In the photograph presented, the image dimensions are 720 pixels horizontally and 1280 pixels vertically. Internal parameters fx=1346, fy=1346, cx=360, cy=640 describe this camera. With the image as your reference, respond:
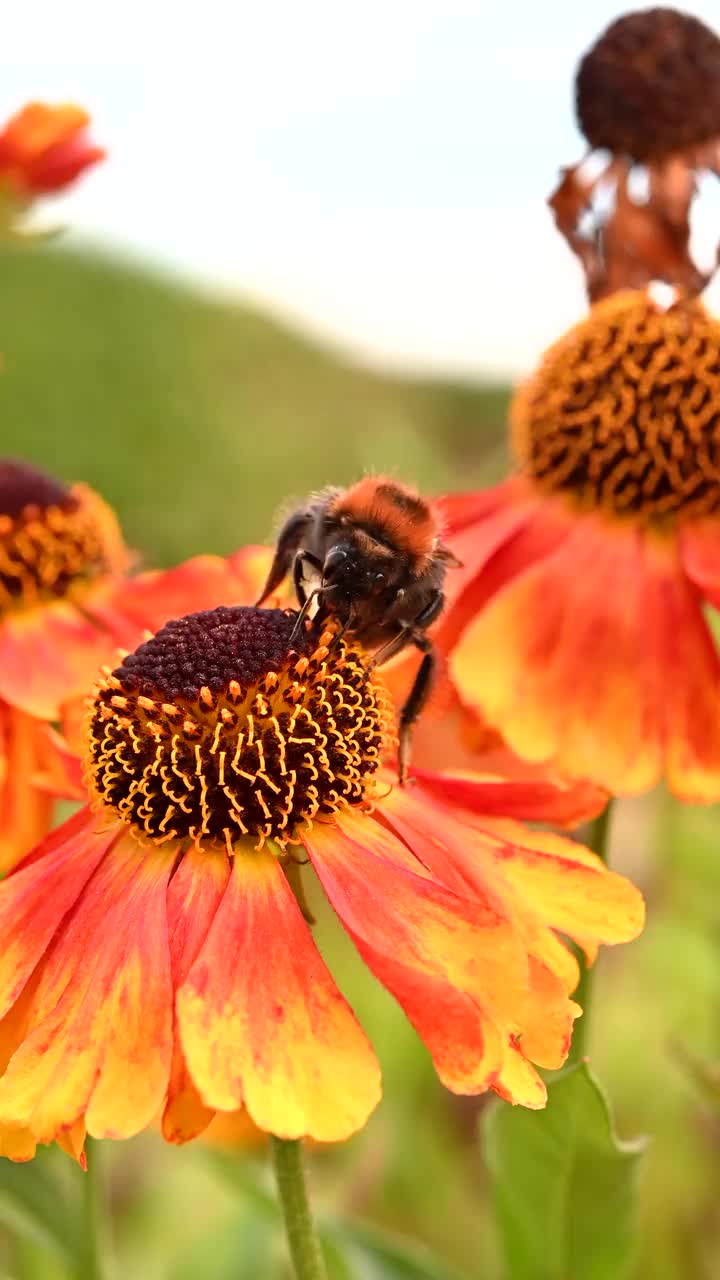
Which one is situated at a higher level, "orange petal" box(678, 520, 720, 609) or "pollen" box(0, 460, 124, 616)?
"orange petal" box(678, 520, 720, 609)

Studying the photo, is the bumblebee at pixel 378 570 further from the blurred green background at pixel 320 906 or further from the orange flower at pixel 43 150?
the orange flower at pixel 43 150

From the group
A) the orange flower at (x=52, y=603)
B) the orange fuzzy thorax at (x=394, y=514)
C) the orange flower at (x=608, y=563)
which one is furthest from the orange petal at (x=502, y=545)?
the orange fuzzy thorax at (x=394, y=514)

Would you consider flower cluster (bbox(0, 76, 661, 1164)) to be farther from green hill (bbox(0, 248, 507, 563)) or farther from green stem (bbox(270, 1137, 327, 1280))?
green hill (bbox(0, 248, 507, 563))

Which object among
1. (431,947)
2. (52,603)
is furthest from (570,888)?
(52,603)

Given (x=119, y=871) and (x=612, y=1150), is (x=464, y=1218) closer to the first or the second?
(x=612, y=1150)

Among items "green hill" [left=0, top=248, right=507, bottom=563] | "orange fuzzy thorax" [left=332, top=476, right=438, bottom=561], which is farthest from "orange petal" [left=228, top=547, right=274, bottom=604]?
"green hill" [left=0, top=248, right=507, bottom=563]
